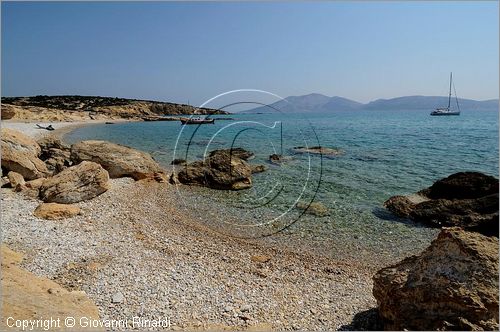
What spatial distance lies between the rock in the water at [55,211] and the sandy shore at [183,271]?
248 mm

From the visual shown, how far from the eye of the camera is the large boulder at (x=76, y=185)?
1064 centimetres

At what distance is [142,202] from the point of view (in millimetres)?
12164

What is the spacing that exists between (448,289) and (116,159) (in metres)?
14.2

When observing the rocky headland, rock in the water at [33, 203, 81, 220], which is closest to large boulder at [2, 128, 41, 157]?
rock in the water at [33, 203, 81, 220]

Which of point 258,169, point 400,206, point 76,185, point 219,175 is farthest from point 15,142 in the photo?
point 400,206

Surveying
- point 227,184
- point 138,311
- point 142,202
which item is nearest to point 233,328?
point 138,311

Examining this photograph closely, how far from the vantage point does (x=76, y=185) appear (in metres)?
11.0

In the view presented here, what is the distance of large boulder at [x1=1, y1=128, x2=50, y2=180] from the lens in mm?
12832

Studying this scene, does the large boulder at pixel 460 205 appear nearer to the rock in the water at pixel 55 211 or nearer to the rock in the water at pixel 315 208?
the rock in the water at pixel 315 208

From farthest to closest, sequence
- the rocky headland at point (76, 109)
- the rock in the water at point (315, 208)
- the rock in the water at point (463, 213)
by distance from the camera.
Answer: the rocky headland at point (76, 109)
the rock in the water at point (315, 208)
the rock in the water at point (463, 213)

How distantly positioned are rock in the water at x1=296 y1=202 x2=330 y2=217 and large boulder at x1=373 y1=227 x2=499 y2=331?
6.50 meters

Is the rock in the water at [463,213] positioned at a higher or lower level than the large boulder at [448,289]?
lower

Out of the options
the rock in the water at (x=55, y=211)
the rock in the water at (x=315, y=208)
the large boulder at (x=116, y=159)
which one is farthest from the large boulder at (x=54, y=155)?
the rock in the water at (x=315, y=208)

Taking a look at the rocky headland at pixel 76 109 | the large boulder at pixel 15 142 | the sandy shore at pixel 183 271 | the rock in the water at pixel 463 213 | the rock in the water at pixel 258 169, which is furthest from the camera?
the rocky headland at pixel 76 109
